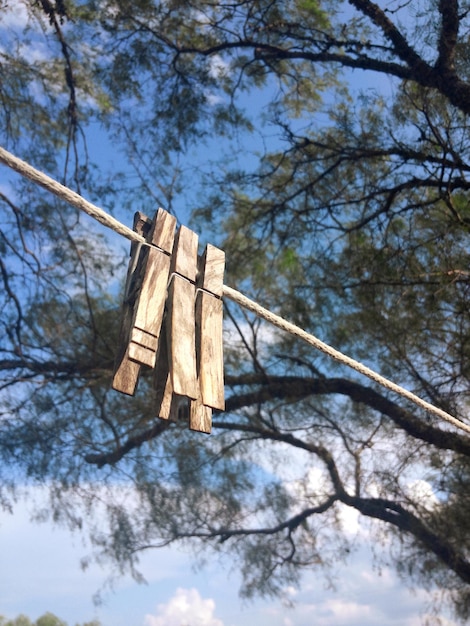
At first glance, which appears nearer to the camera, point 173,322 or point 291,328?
point 173,322

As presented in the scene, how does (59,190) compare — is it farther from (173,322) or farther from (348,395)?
(348,395)

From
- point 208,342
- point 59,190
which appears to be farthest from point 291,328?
point 59,190

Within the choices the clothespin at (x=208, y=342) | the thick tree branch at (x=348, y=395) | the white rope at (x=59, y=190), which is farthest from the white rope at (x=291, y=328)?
the thick tree branch at (x=348, y=395)

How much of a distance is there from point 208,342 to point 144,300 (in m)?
0.10

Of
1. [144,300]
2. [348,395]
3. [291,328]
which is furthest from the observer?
[348,395]

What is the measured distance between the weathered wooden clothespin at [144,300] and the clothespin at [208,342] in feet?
0.19

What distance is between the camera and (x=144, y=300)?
2.44ft

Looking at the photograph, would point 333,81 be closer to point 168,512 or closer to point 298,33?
point 298,33

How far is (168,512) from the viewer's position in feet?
11.5

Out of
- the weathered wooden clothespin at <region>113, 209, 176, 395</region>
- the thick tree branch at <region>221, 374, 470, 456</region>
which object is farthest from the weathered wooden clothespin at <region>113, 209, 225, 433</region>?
the thick tree branch at <region>221, 374, 470, 456</region>

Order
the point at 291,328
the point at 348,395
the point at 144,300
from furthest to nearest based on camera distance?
the point at 348,395 → the point at 291,328 → the point at 144,300

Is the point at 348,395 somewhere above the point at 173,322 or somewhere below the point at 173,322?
above

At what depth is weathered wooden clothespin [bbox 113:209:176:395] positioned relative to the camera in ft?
2.32

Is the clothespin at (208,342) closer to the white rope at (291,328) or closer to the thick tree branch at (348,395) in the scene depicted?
the white rope at (291,328)
